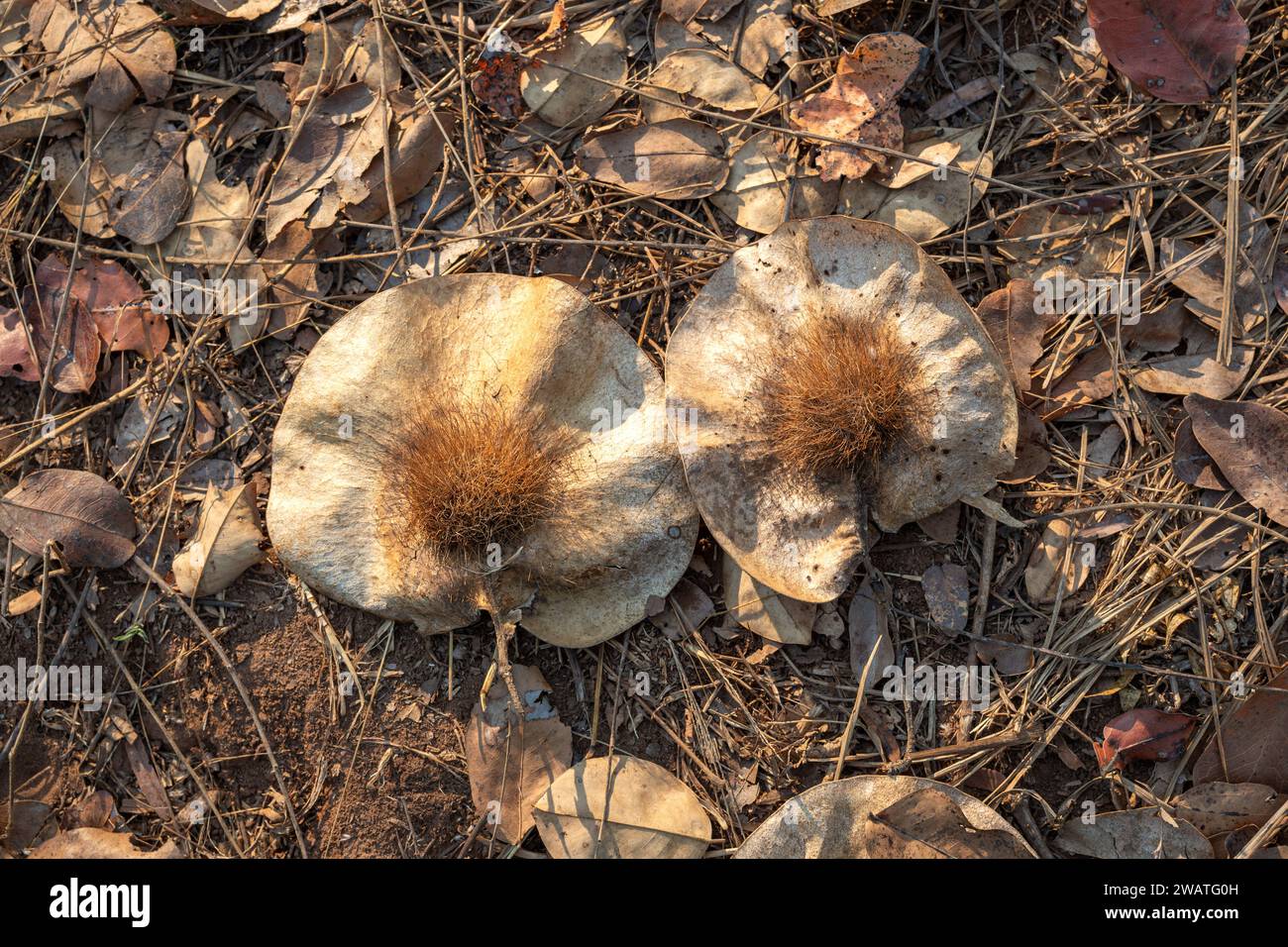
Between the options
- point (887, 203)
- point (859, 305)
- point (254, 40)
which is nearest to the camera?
point (859, 305)

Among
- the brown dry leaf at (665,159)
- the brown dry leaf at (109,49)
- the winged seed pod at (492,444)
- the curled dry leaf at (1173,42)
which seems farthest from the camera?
the brown dry leaf at (109,49)

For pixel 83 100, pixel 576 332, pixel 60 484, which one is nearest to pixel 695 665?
pixel 576 332

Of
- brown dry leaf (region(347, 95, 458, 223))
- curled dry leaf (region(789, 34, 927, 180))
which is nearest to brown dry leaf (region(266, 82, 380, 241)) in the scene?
brown dry leaf (region(347, 95, 458, 223))

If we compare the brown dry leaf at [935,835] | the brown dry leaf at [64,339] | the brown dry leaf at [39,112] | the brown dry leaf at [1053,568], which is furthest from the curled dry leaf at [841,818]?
the brown dry leaf at [39,112]

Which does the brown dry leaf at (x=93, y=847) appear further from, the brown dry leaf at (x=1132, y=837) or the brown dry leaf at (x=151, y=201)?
the brown dry leaf at (x=1132, y=837)

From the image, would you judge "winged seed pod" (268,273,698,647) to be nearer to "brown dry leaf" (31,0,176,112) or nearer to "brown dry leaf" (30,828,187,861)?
"brown dry leaf" (30,828,187,861)

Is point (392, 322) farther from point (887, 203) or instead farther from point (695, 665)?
point (887, 203)

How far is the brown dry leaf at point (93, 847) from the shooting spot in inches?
101

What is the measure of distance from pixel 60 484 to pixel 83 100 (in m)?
1.21

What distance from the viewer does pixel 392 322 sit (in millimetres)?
2570

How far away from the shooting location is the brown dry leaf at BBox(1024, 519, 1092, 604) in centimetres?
258

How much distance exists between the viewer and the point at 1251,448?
2.54m

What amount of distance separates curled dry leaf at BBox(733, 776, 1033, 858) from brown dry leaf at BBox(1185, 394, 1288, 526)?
1.15 meters

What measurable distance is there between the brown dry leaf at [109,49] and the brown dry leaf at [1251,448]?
328 centimetres
